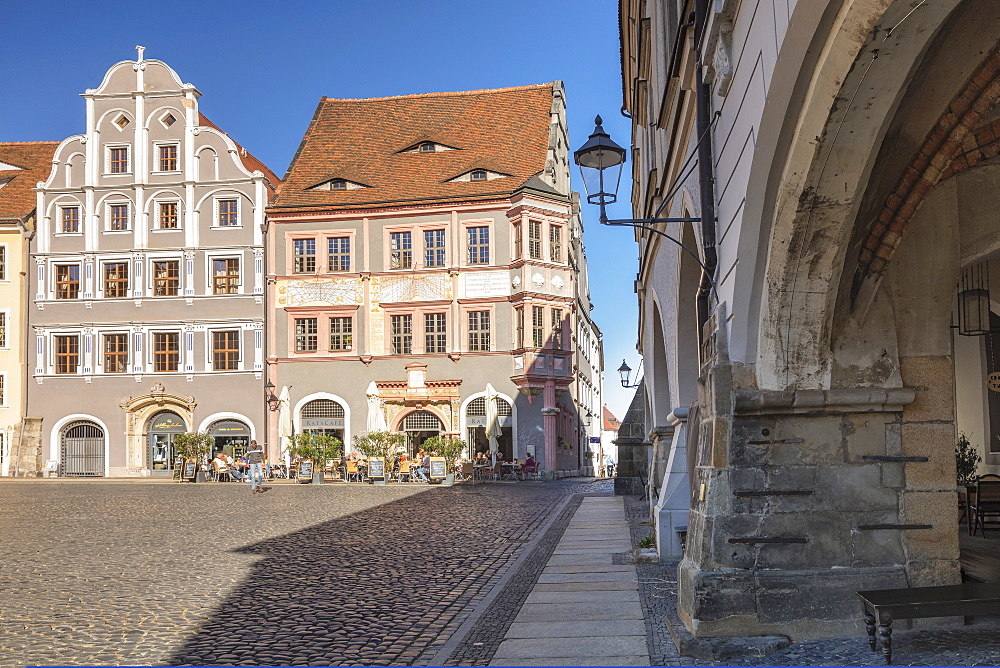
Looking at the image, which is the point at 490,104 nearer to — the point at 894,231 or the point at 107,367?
the point at 107,367

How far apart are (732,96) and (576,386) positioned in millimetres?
37909

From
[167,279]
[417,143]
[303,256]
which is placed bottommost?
[167,279]

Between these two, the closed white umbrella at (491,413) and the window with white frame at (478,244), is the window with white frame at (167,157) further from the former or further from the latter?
the closed white umbrella at (491,413)

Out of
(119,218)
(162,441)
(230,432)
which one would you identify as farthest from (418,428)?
(119,218)

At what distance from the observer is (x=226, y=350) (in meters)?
41.5

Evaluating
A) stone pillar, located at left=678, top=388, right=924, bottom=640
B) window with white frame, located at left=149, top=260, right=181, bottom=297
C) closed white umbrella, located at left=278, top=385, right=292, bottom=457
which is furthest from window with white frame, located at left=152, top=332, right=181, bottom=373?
stone pillar, located at left=678, top=388, right=924, bottom=640

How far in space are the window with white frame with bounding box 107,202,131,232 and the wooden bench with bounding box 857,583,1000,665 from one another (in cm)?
4018

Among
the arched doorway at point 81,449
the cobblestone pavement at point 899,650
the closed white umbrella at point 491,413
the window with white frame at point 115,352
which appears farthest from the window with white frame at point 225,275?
the cobblestone pavement at point 899,650

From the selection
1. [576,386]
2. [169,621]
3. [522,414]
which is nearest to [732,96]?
[169,621]

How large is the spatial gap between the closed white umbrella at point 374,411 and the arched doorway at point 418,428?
92cm

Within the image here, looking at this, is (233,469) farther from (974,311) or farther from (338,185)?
(974,311)

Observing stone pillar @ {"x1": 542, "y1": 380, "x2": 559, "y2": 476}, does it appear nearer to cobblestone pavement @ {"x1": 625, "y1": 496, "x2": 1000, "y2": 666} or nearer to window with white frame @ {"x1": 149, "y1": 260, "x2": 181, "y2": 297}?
window with white frame @ {"x1": 149, "y1": 260, "x2": 181, "y2": 297}

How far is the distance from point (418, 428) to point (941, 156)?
1396 inches

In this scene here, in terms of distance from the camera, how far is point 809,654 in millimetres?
6531
